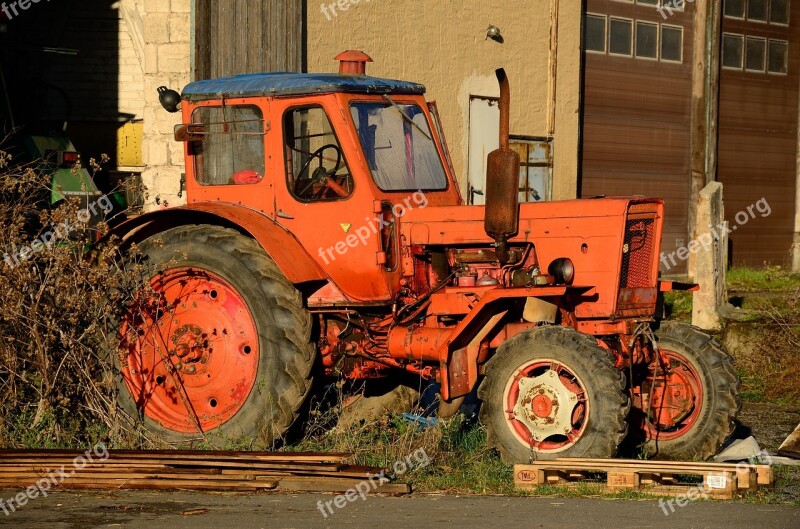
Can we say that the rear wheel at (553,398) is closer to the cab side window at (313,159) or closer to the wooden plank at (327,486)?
the wooden plank at (327,486)

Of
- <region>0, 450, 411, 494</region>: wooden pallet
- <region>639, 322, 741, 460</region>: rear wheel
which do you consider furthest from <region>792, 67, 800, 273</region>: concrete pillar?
<region>0, 450, 411, 494</region>: wooden pallet

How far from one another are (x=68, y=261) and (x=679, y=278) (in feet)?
41.1

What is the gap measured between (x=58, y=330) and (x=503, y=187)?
10.3ft

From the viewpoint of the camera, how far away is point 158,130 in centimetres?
1237

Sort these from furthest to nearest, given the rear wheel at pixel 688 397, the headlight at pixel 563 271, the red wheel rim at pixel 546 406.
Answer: the rear wheel at pixel 688 397, the headlight at pixel 563 271, the red wheel rim at pixel 546 406

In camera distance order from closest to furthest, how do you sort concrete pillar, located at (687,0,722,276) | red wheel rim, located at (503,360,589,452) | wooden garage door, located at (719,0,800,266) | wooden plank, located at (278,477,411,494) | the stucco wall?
wooden plank, located at (278,477,411,494)
red wheel rim, located at (503,360,589,452)
the stucco wall
concrete pillar, located at (687,0,722,276)
wooden garage door, located at (719,0,800,266)

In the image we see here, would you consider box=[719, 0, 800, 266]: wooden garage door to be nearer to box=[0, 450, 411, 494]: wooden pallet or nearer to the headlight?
the headlight

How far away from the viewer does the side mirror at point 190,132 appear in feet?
27.8

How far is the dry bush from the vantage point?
26.9 feet

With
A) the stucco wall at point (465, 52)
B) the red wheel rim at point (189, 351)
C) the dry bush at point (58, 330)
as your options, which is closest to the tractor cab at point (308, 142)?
the red wheel rim at point (189, 351)

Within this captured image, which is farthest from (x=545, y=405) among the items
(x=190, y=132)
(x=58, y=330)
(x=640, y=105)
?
(x=640, y=105)

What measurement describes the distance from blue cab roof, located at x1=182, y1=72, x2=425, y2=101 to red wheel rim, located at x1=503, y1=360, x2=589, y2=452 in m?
2.23

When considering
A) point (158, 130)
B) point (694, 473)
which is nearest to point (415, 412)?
point (694, 473)

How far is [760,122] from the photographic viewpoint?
67.9ft
